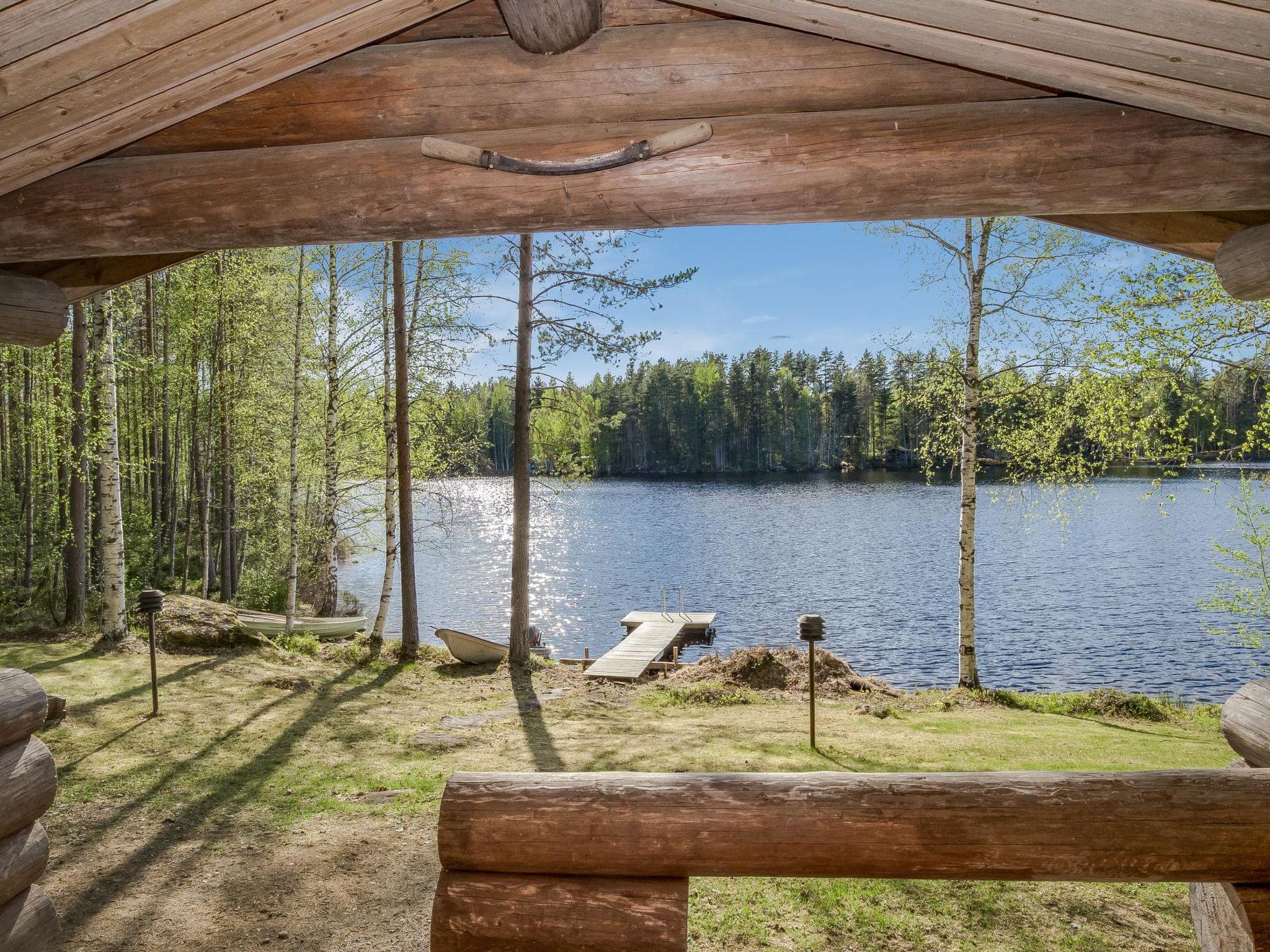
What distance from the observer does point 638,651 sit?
15133mm

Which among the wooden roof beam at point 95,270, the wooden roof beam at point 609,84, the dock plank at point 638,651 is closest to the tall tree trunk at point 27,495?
the dock plank at point 638,651

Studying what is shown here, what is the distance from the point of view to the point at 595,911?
8.07ft

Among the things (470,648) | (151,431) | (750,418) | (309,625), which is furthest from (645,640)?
(750,418)

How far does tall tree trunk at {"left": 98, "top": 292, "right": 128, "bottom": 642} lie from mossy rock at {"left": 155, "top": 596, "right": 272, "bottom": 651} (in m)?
0.74

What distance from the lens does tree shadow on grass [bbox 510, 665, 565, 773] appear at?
684cm

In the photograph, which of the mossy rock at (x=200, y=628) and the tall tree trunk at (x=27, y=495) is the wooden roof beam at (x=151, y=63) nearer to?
the mossy rock at (x=200, y=628)

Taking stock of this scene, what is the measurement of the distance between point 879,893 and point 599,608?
18789 mm

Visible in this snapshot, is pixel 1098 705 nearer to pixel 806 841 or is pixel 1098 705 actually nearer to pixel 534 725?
pixel 534 725

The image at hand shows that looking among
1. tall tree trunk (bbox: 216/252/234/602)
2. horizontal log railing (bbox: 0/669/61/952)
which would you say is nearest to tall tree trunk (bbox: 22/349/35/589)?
tall tree trunk (bbox: 216/252/234/602)

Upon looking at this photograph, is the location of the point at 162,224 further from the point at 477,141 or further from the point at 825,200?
the point at 825,200

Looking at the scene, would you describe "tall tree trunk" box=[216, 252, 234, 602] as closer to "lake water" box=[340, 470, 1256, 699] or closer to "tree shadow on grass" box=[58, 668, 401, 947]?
"lake water" box=[340, 470, 1256, 699]

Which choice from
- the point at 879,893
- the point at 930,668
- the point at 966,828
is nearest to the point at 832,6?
the point at 966,828

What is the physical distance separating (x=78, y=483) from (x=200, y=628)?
310cm

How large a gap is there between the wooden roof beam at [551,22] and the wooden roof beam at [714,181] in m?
0.25
